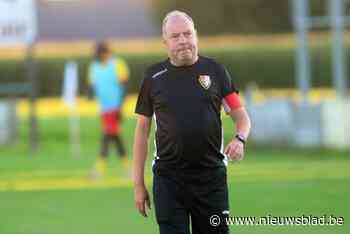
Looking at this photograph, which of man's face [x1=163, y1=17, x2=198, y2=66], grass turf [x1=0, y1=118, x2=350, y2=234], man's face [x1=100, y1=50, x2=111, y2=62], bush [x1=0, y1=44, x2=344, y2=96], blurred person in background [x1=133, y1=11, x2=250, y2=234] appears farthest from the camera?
bush [x1=0, y1=44, x2=344, y2=96]

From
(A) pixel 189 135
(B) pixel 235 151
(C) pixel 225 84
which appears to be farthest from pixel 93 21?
(B) pixel 235 151

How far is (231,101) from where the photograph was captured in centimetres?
754

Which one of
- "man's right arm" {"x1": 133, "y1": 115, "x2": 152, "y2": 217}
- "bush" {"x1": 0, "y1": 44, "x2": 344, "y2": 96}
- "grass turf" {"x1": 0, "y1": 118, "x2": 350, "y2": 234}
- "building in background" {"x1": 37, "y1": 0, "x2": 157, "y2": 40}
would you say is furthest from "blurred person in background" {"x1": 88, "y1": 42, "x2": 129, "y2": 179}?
"building in background" {"x1": 37, "y1": 0, "x2": 157, "y2": 40}

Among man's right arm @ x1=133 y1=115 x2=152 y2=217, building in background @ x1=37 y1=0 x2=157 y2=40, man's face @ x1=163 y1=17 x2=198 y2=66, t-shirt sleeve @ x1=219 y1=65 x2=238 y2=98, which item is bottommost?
building in background @ x1=37 y1=0 x2=157 y2=40

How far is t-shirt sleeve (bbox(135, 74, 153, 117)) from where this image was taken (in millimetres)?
7512

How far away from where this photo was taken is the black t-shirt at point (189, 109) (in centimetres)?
739

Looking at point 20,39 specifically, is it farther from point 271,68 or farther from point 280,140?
point 271,68

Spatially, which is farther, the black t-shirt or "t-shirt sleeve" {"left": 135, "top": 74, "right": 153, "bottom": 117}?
"t-shirt sleeve" {"left": 135, "top": 74, "right": 153, "bottom": 117}

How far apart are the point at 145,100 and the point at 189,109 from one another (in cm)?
33

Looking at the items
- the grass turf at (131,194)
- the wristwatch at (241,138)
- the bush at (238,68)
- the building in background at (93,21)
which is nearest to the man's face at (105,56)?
the grass turf at (131,194)

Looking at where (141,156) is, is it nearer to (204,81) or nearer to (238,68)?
(204,81)

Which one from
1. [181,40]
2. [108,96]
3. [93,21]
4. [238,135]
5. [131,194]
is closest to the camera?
[181,40]

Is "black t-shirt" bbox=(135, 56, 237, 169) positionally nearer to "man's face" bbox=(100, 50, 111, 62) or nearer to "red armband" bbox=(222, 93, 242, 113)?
"red armband" bbox=(222, 93, 242, 113)

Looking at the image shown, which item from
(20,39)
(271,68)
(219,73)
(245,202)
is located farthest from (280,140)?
(271,68)
